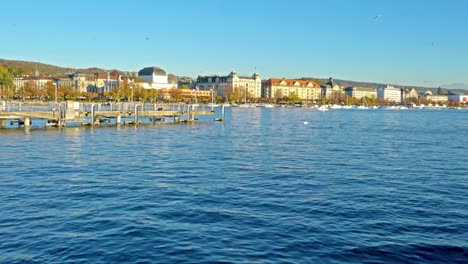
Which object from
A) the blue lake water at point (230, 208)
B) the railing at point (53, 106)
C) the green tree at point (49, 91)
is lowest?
the blue lake water at point (230, 208)

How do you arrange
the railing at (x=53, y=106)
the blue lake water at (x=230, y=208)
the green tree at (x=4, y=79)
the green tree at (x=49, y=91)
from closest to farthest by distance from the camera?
the blue lake water at (x=230, y=208), the railing at (x=53, y=106), the green tree at (x=4, y=79), the green tree at (x=49, y=91)

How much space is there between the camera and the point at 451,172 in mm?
29203

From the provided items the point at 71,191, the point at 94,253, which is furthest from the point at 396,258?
the point at 71,191

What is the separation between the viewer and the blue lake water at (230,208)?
1394 cm

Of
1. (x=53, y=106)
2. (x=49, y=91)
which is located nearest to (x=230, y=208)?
(x=53, y=106)

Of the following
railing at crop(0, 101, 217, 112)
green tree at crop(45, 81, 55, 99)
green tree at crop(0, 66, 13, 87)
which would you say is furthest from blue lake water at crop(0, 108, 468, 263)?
green tree at crop(45, 81, 55, 99)

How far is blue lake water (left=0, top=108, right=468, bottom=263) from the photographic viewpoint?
Answer: 13.9m

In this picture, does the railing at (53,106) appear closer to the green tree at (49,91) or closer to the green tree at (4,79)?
the green tree at (4,79)

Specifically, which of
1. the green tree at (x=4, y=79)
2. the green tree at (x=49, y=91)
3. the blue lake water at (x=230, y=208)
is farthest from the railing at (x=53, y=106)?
the green tree at (x=49, y=91)

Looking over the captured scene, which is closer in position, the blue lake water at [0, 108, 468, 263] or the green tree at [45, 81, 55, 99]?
the blue lake water at [0, 108, 468, 263]

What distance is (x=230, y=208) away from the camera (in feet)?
62.1

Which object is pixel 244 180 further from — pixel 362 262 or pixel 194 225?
pixel 362 262

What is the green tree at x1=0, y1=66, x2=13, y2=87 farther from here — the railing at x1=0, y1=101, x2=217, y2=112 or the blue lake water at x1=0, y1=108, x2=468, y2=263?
the blue lake water at x1=0, y1=108, x2=468, y2=263

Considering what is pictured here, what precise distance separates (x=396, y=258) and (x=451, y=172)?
700 inches
